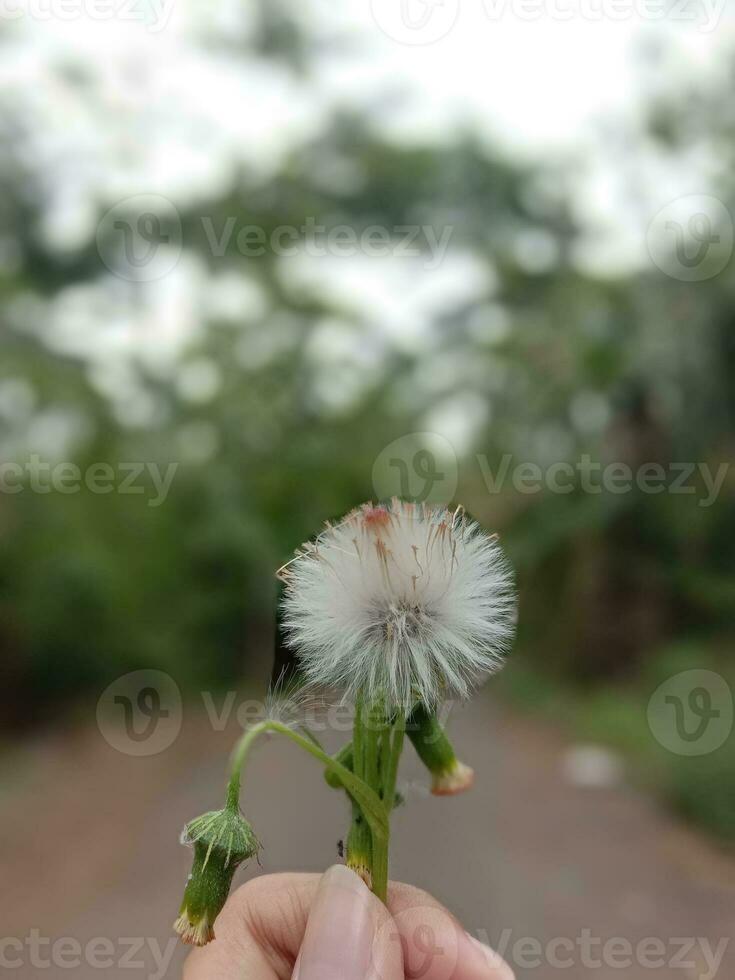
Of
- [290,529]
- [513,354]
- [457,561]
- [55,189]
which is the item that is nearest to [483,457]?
[513,354]

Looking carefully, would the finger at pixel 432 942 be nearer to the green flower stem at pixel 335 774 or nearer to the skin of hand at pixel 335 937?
the skin of hand at pixel 335 937

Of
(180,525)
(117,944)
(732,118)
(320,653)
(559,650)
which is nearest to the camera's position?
(320,653)

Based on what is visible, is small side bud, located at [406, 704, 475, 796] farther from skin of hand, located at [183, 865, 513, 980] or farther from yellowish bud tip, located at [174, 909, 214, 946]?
yellowish bud tip, located at [174, 909, 214, 946]

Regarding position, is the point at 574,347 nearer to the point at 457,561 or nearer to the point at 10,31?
the point at 10,31

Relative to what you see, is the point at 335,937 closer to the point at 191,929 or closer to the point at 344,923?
the point at 344,923

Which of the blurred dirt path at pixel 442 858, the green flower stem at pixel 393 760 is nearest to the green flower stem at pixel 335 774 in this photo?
the green flower stem at pixel 393 760

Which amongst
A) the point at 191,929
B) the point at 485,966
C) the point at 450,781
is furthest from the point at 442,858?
the point at 191,929
